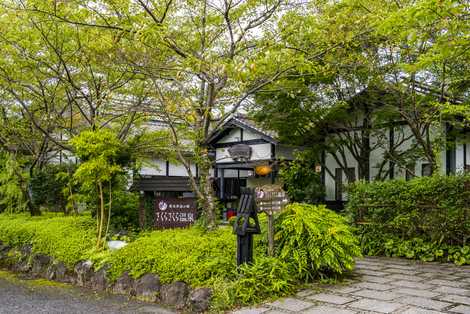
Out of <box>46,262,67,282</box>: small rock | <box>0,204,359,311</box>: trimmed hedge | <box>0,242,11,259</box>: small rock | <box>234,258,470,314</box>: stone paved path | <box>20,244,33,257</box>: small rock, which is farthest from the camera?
<box>0,242,11,259</box>: small rock

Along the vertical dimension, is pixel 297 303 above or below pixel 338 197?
below

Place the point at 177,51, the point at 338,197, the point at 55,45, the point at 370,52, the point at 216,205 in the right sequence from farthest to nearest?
1. the point at 338,197
2. the point at 370,52
3. the point at 55,45
4. the point at 216,205
5. the point at 177,51

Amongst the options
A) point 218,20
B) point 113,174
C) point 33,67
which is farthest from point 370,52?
point 33,67

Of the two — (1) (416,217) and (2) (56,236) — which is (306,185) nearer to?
(1) (416,217)

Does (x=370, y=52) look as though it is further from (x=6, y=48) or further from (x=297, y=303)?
(x=6, y=48)

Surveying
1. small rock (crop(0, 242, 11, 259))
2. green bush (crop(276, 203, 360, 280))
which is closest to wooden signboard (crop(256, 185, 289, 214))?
green bush (crop(276, 203, 360, 280))

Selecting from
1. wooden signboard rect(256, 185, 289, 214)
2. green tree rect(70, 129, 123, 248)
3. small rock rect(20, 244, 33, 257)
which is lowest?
small rock rect(20, 244, 33, 257)

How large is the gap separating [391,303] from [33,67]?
27.0 ft

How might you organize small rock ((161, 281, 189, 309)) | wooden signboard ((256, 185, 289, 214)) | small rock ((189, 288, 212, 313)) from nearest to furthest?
small rock ((189, 288, 212, 313)) < small rock ((161, 281, 189, 309)) < wooden signboard ((256, 185, 289, 214))

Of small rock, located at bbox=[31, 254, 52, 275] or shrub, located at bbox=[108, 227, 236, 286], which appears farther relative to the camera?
small rock, located at bbox=[31, 254, 52, 275]

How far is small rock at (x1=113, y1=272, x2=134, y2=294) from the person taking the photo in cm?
605

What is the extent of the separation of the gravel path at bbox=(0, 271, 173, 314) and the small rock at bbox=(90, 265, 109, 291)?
0.58 feet

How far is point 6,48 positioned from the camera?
8.92 m

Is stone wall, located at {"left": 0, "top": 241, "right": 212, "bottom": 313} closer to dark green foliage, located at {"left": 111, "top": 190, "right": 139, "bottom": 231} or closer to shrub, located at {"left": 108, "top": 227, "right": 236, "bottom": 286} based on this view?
shrub, located at {"left": 108, "top": 227, "right": 236, "bottom": 286}
